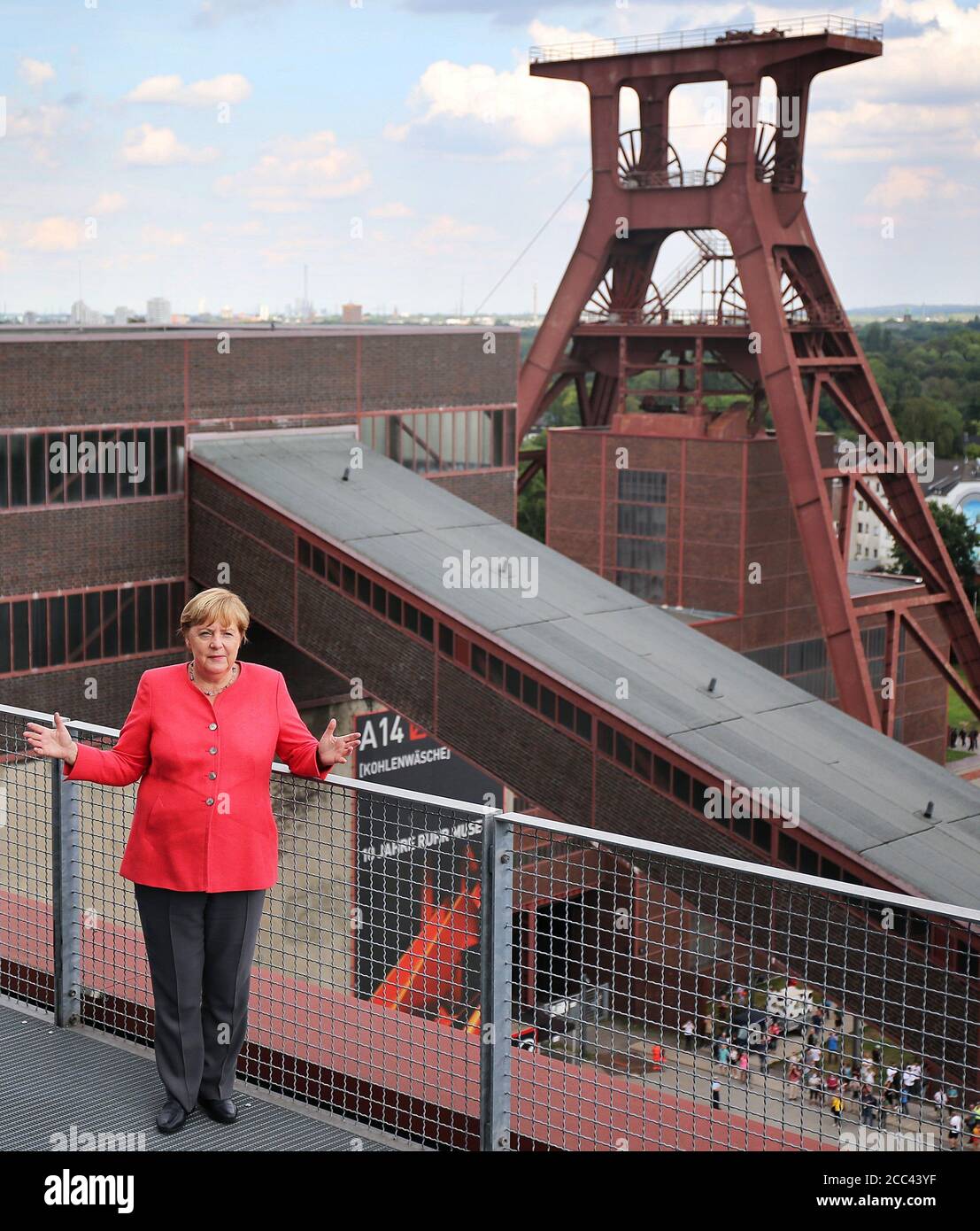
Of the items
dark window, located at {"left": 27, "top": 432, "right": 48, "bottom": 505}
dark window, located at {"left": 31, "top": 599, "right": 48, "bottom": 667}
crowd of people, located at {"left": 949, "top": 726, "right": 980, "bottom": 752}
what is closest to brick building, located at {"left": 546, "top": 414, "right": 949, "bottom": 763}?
crowd of people, located at {"left": 949, "top": 726, "right": 980, "bottom": 752}

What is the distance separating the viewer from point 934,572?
46938mm

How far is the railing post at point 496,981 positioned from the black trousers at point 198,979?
2.93 ft

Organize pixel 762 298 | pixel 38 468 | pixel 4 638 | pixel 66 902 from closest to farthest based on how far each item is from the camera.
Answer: pixel 66 902 < pixel 4 638 < pixel 38 468 < pixel 762 298

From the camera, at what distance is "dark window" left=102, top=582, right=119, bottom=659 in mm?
31781

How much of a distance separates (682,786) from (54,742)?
20781 mm

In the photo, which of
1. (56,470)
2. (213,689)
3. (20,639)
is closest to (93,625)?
(20,639)

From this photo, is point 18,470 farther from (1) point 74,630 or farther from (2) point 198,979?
(2) point 198,979

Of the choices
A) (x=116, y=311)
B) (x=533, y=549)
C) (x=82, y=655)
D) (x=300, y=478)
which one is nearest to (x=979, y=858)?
(x=533, y=549)

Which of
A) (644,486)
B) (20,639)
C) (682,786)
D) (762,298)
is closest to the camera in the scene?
(682,786)

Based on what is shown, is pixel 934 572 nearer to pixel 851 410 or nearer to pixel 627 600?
pixel 851 410

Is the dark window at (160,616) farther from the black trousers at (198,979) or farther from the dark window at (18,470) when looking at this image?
the black trousers at (198,979)

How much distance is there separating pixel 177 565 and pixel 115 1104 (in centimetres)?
2742

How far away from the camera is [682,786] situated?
2556cm

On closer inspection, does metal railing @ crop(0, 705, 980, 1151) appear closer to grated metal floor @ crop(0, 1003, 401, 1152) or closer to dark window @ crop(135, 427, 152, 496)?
grated metal floor @ crop(0, 1003, 401, 1152)
